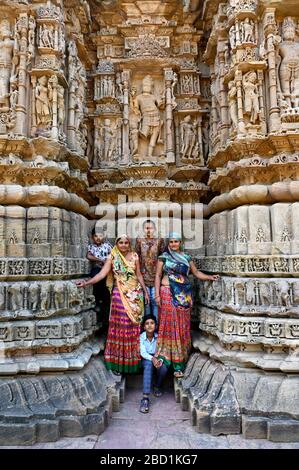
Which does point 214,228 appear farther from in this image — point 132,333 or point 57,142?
point 57,142

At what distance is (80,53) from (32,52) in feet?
6.09

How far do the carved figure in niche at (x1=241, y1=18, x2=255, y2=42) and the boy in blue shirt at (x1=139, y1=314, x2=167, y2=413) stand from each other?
4628 mm

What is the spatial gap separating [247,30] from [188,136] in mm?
2248

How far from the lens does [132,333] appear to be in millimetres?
5445

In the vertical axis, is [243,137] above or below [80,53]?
below

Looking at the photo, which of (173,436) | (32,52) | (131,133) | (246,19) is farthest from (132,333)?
(246,19)

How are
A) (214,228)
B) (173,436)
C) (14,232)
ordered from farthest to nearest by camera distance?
(214,228) < (14,232) < (173,436)

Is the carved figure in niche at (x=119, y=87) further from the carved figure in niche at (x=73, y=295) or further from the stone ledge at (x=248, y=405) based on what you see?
the stone ledge at (x=248, y=405)

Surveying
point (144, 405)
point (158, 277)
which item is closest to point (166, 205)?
point (158, 277)

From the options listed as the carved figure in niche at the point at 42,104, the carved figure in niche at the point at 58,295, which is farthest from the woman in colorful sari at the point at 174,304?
the carved figure in niche at the point at 42,104

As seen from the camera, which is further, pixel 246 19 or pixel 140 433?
pixel 246 19

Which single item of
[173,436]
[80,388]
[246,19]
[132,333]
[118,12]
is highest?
[118,12]

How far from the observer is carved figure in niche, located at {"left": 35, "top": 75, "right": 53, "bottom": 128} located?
17.9 ft

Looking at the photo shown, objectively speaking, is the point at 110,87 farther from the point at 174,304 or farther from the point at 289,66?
the point at 174,304
